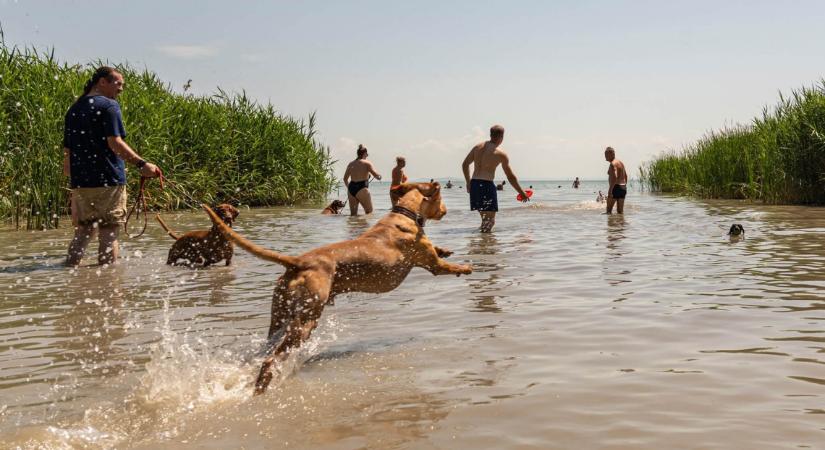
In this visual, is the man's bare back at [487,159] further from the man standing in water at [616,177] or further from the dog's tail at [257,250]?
the dog's tail at [257,250]

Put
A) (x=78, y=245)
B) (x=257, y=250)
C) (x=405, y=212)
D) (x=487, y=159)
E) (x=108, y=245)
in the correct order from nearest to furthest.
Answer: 1. (x=257, y=250)
2. (x=405, y=212)
3. (x=78, y=245)
4. (x=108, y=245)
5. (x=487, y=159)

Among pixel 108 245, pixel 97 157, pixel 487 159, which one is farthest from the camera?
pixel 487 159

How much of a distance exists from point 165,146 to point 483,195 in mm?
8375

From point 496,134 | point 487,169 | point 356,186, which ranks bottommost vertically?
point 356,186

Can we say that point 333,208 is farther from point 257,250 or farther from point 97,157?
point 257,250

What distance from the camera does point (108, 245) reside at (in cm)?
818

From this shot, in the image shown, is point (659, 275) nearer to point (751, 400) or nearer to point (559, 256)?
point (559, 256)

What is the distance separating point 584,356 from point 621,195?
12818 mm

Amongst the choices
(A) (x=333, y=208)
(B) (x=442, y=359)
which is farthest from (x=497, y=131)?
(B) (x=442, y=359)

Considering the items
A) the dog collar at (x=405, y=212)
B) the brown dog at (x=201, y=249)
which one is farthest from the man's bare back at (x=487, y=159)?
the dog collar at (x=405, y=212)

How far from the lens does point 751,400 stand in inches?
131

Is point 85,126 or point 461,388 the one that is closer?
point 461,388

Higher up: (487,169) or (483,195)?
(487,169)

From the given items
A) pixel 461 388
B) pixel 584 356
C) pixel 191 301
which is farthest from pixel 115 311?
pixel 584 356
